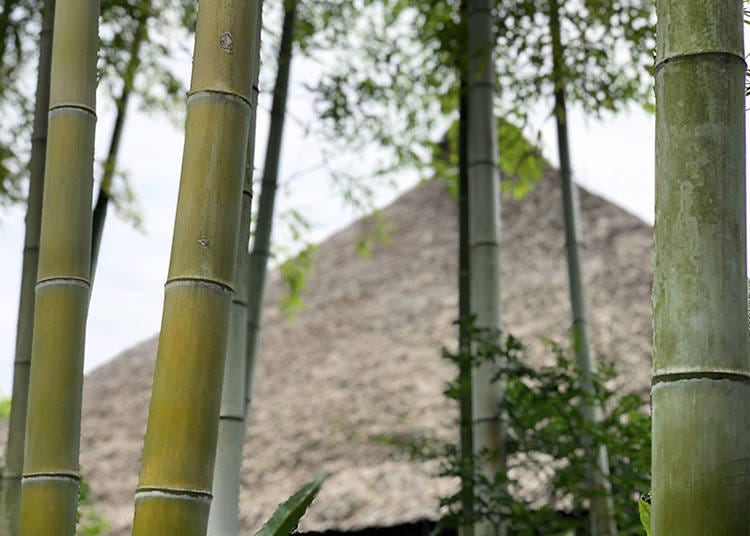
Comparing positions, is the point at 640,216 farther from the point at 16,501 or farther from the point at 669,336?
the point at 669,336

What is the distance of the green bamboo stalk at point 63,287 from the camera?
1.75 m

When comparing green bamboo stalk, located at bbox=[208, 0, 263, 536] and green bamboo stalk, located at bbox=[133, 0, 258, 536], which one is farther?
green bamboo stalk, located at bbox=[208, 0, 263, 536]

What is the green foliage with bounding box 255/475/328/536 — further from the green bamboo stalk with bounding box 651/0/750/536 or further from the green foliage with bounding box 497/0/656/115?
the green foliage with bounding box 497/0/656/115

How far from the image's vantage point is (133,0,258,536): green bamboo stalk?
4.63 ft

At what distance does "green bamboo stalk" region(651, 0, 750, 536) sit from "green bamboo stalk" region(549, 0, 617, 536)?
2125 mm

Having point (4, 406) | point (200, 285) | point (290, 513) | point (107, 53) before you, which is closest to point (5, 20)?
point (107, 53)

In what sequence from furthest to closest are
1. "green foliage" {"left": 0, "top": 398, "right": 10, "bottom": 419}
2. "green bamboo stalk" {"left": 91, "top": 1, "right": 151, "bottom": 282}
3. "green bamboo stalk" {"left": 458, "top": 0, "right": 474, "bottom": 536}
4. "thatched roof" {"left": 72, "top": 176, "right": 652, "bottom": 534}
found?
"green foliage" {"left": 0, "top": 398, "right": 10, "bottom": 419}, "thatched roof" {"left": 72, "top": 176, "right": 652, "bottom": 534}, "green bamboo stalk" {"left": 91, "top": 1, "right": 151, "bottom": 282}, "green bamboo stalk" {"left": 458, "top": 0, "right": 474, "bottom": 536}

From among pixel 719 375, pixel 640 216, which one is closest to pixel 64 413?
pixel 719 375

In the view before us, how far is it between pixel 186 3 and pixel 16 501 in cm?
264

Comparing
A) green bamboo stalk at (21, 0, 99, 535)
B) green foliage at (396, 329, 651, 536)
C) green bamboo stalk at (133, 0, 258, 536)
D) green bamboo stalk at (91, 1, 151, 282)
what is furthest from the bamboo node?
green bamboo stalk at (91, 1, 151, 282)

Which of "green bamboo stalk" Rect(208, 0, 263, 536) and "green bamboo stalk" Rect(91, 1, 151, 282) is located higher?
"green bamboo stalk" Rect(91, 1, 151, 282)

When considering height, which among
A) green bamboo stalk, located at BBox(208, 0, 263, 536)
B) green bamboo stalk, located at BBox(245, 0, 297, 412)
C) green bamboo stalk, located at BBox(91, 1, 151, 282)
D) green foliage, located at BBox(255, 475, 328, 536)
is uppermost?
green bamboo stalk, located at BBox(91, 1, 151, 282)

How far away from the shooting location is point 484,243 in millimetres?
3389

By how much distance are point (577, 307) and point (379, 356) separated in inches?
192
